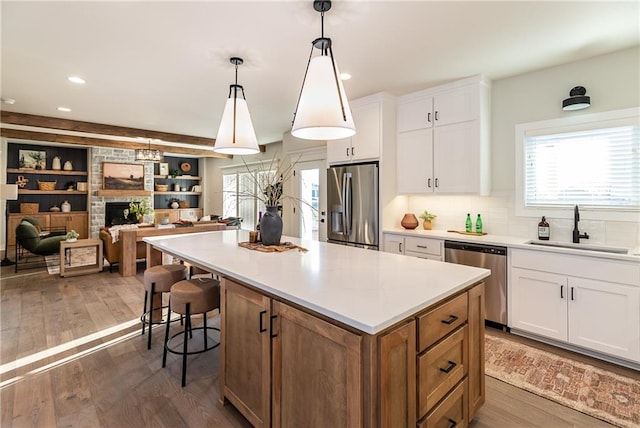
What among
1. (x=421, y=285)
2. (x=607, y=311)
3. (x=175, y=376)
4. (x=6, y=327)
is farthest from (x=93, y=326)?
(x=607, y=311)

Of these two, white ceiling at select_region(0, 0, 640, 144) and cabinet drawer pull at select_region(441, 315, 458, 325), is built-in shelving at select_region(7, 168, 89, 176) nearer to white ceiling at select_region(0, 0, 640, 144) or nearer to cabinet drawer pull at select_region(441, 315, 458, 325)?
white ceiling at select_region(0, 0, 640, 144)

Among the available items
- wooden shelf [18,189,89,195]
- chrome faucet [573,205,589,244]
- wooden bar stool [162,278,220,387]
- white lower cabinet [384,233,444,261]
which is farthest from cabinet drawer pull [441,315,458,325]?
wooden shelf [18,189,89,195]

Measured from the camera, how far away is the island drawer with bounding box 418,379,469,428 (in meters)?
1.36

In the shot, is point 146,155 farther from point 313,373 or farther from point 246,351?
point 313,373

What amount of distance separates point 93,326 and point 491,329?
3.96 metres

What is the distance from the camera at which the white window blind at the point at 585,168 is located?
2707 millimetres

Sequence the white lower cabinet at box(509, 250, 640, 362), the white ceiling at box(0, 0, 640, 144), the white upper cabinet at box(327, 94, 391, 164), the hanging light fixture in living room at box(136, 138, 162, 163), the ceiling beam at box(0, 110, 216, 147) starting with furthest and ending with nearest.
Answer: the hanging light fixture in living room at box(136, 138, 162, 163) → the ceiling beam at box(0, 110, 216, 147) → the white upper cabinet at box(327, 94, 391, 164) → the white lower cabinet at box(509, 250, 640, 362) → the white ceiling at box(0, 0, 640, 144)

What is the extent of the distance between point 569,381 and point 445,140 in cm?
239

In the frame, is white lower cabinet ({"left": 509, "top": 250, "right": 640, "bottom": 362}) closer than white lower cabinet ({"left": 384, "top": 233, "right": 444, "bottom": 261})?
Yes

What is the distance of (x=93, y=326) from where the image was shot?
3.20 m

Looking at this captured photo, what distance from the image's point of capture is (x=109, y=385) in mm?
2205

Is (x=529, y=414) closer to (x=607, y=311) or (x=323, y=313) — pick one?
(x=607, y=311)

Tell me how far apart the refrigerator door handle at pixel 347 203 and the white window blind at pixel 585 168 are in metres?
1.92

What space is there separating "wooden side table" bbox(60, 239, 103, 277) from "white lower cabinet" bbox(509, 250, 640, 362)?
6.09 metres
